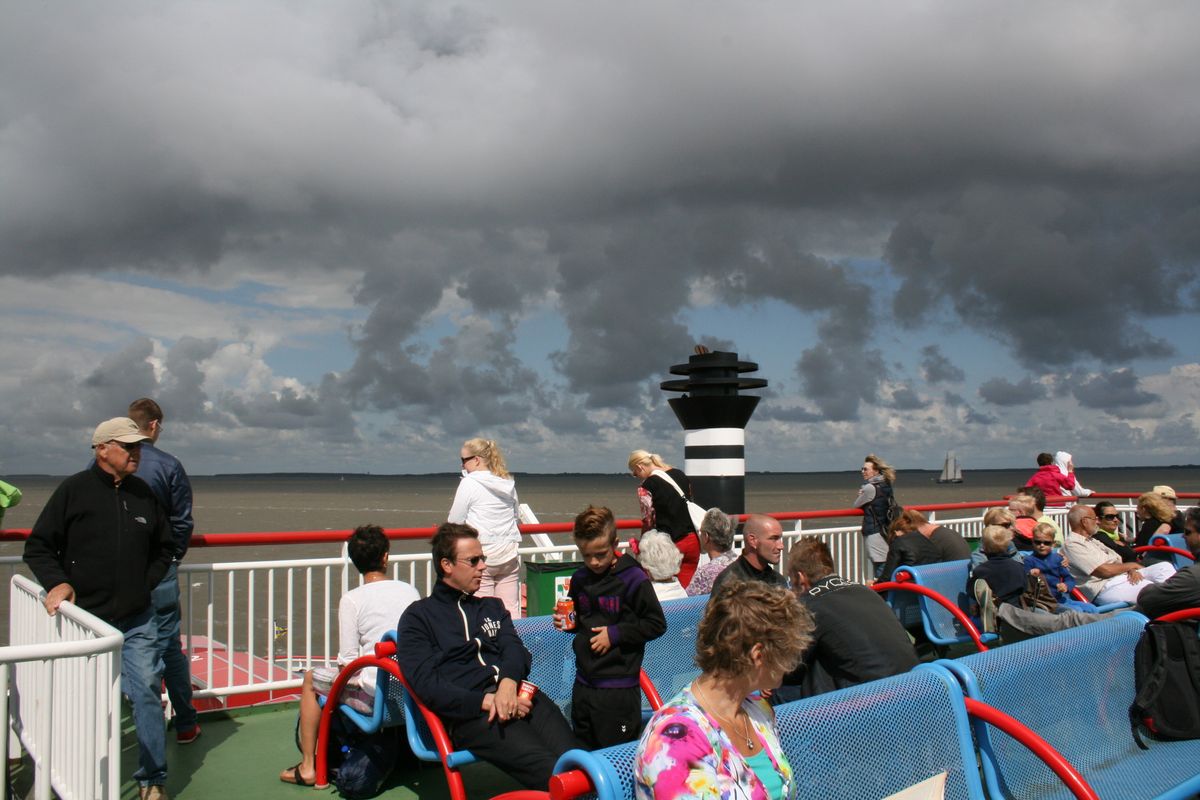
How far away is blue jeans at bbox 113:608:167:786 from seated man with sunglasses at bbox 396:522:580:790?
1.37m

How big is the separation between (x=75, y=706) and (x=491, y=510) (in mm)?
3362

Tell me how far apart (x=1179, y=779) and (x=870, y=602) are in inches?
51.5

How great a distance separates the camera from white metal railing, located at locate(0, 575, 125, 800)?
299 cm

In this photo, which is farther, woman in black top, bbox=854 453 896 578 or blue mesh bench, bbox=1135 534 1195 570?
woman in black top, bbox=854 453 896 578

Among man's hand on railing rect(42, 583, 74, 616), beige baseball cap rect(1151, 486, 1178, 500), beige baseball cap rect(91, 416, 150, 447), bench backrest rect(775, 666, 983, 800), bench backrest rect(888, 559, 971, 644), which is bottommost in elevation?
bench backrest rect(888, 559, 971, 644)

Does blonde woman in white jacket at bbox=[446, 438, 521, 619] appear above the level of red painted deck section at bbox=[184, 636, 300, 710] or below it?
above

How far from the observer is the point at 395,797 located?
438 centimetres

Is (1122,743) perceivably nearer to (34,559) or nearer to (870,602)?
(870,602)

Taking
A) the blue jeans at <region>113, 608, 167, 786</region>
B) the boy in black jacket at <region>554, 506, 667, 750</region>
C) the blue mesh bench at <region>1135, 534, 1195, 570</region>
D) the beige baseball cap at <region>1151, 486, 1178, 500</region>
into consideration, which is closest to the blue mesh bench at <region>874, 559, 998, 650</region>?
the blue mesh bench at <region>1135, 534, 1195, 570</region>

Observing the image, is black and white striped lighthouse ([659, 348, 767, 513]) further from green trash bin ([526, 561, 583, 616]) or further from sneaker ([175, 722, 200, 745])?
sneaker ([175, 722, 200, 745])

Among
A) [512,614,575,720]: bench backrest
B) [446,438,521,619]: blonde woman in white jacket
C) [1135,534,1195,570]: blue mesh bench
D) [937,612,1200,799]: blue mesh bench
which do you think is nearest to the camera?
[937,612,1200,799]: blue mesh bench

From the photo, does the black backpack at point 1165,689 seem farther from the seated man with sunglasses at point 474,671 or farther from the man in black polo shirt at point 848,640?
the seated man with sunglasses at point 474,671

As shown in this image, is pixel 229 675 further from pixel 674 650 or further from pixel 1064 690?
pixel 1064 690

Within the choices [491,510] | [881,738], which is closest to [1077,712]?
[881,738]
